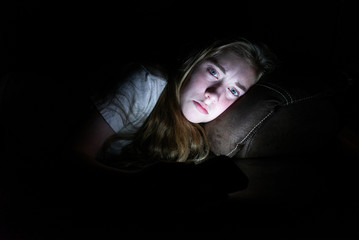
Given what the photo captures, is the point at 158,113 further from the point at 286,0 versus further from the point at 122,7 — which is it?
the point at 286,0

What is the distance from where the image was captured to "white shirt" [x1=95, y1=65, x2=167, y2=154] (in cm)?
92

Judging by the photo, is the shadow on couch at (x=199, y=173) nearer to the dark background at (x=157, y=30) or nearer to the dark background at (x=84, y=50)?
the dark background at (x=84, y=50)

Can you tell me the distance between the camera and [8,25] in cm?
126

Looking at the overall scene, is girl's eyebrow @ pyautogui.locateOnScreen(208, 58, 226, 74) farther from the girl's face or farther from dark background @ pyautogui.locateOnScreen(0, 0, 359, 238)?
dark background @ pyautogui.locateOnScreen(0, 0, 359, 238)

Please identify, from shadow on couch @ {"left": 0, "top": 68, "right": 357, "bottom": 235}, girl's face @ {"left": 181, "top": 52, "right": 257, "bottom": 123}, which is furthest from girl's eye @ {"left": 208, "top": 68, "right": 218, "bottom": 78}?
shadow on couch @ {"left": 0, "top": 68, "right": 357, "bottom": 235}

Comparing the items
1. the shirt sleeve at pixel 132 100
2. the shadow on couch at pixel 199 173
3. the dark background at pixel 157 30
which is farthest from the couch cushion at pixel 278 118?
the shirt sleeve at pixel 132 100

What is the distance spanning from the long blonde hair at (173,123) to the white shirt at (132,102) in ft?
0.20

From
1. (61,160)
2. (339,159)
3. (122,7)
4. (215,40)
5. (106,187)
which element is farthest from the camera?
(122,7)

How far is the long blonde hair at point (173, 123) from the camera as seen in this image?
3.67ft

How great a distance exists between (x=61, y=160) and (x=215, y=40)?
2.64ft

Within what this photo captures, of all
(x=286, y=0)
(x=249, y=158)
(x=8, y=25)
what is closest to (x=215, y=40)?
(x=249, y=158)

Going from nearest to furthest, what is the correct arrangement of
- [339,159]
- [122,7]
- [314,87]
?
[314,87]
[339,159]
[122,7]

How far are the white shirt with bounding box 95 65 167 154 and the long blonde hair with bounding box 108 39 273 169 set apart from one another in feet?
0.20

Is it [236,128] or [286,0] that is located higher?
[286,0]
